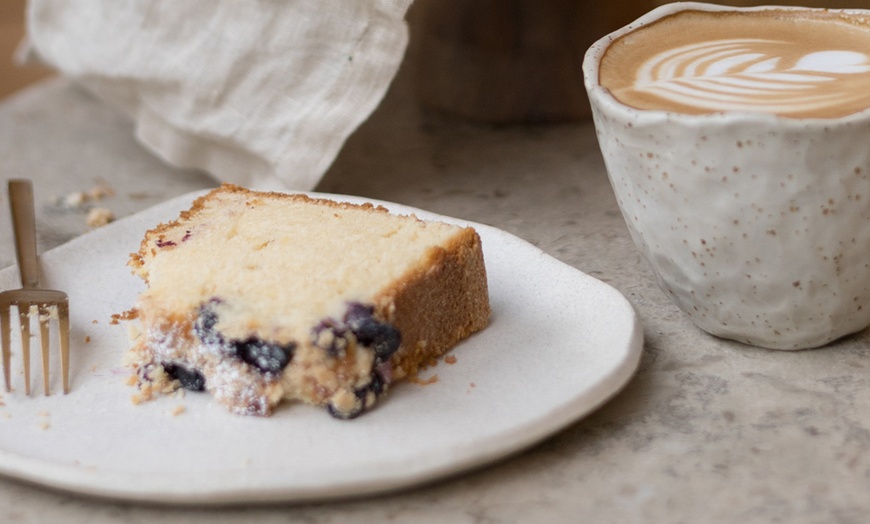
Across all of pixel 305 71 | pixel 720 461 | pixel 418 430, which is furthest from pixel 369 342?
pixel 305 71

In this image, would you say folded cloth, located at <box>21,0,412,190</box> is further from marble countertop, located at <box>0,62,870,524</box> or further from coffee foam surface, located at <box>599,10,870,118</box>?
coffee foam surface, located at <box>599,10,870,118</box>

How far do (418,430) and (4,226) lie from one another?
907 mm

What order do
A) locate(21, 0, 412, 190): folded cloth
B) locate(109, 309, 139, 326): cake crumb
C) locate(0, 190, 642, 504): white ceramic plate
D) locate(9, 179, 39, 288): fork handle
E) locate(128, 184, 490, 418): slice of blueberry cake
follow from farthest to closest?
locate(21, 0, 412, 190): folded cloth → locate(9, 179, 39, 288): fork handle → locate(109, 309, 139, 326): cake crumb → locate(128, 184, 490, 418): slice of blueberry cake → locate(0, 190, 642, 504): white ceramic plate

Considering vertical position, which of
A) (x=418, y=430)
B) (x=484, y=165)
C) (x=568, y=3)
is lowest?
(x=484, y=165)

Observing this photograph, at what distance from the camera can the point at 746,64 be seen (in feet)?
3.58

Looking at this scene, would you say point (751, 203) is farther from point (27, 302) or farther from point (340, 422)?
point (27, 302)

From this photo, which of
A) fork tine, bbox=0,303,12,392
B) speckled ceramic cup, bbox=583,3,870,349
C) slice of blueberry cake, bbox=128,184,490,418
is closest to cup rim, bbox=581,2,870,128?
speckled ceramic cup, bbox=583,3,870,349

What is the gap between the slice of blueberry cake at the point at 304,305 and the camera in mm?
956

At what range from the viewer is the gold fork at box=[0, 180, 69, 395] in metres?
1.04

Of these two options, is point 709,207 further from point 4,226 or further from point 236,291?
point 4,226

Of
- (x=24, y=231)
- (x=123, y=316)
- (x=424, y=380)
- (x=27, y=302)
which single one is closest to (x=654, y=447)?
(x=424, y=380)

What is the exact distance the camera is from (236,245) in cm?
111

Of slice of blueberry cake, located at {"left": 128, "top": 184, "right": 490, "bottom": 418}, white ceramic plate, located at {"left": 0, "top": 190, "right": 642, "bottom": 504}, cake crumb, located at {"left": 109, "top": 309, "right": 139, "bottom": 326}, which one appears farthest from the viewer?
cake crumb, located at {"left": 109, "top": 309, "right": 139, "bottom": 326}

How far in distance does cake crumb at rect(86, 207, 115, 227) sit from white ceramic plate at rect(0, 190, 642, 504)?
382 millimetres
